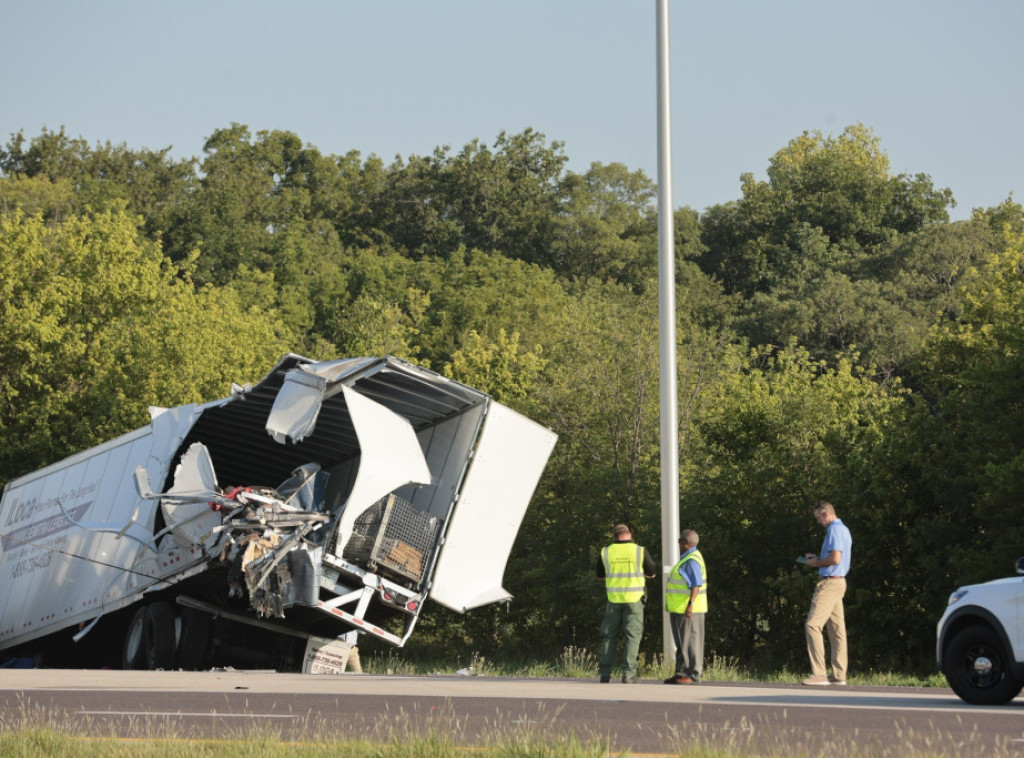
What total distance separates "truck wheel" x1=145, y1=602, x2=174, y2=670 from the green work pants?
7789mm

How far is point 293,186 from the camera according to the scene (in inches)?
3295

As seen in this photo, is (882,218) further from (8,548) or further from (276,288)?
(8,548)

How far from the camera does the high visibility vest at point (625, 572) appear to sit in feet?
47.6

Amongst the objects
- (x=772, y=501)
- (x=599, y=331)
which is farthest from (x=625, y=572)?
(x=599, y=331)

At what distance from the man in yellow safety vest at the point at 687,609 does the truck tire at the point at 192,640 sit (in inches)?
318

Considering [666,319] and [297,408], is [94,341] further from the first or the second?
[666,319]

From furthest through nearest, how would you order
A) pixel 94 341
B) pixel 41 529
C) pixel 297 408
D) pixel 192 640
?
pixel 94 341, pixel 41 529, pixel 192 640, pixel 297 408

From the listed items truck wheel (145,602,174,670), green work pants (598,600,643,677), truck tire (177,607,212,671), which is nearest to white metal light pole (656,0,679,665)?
green work pants (598,600,643,677)

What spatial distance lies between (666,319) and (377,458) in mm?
Result: 4268

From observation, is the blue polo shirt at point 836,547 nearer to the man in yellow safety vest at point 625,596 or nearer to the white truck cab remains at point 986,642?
the man in yellow safety vest at point 625,596

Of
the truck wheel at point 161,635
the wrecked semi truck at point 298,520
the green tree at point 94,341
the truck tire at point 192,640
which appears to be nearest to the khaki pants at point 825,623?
the wrecked semi truck at point 298,520

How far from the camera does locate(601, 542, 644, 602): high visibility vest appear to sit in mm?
14516

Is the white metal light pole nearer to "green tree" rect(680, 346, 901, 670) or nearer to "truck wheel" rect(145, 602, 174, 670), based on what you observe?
"truck wheel" rect(145, 602, 174, 670)

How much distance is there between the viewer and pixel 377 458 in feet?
55.8
